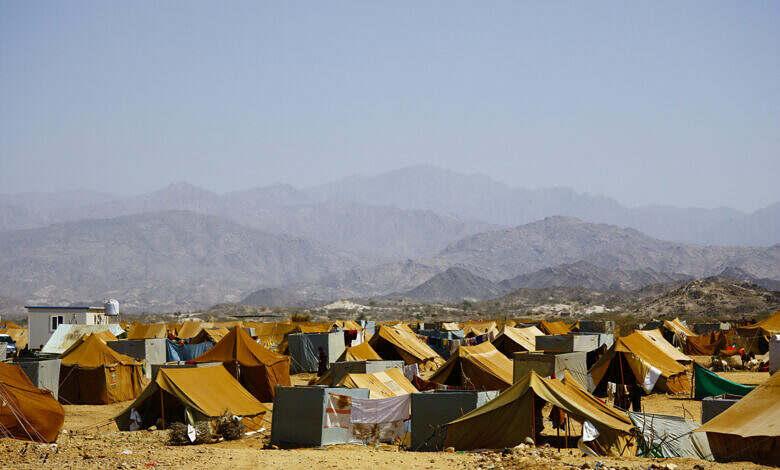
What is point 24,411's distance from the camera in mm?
17250

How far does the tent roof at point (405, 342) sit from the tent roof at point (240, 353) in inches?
230

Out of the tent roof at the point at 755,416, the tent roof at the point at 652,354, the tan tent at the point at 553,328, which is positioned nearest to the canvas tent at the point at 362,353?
the tent roof at the point at 652,354

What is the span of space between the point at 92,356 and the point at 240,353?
545 cm

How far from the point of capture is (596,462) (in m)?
13.6

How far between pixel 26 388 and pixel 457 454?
932 centimetres

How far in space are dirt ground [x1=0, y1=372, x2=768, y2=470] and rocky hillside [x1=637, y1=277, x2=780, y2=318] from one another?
67256 millimetres

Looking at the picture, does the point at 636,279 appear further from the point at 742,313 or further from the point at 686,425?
the point at 686,425

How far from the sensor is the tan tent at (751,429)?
13.3 meters

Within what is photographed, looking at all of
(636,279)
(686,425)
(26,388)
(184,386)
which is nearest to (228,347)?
(184,386)

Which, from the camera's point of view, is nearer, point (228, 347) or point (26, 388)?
point (26, 388)

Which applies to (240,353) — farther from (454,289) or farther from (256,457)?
(454,289)

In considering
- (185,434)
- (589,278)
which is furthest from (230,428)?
(589,278)

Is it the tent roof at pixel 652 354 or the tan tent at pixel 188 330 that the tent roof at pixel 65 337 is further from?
the tent roof at pixel 652 354

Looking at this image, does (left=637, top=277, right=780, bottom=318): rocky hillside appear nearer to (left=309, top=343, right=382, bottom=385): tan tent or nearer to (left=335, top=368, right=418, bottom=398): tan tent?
(left=309, top=343, right=382, bottom=385): tan tent
